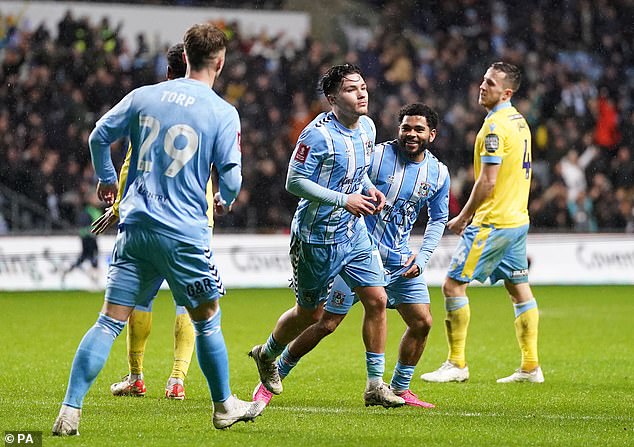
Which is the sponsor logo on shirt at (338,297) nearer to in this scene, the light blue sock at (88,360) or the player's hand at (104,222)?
the player's hand at (104,222)

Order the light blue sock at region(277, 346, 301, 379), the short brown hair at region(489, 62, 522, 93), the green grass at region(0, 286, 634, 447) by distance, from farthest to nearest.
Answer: the short brown hair at region(489, 62, 522, 93)
the light blue sock at region(277, 346, 301, 379)
the green grass at region(0, 286, 634, 447)

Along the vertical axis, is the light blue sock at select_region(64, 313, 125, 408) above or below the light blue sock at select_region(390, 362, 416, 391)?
above

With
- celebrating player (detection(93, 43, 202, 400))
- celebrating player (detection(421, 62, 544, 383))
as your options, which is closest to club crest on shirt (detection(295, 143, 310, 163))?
celebrating player (detection(93, 43, 202, 400))

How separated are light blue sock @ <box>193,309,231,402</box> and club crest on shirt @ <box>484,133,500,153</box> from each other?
3.64 m

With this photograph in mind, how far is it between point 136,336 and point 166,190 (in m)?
2.32

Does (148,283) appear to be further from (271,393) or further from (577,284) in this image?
(577,284)

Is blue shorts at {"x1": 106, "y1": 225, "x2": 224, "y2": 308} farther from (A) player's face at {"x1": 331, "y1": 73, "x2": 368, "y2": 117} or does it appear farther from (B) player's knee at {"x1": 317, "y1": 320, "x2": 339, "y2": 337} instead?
(B) player's knee at {"x1": 317, "y1": 320, "x2": 339, "y2": 337}

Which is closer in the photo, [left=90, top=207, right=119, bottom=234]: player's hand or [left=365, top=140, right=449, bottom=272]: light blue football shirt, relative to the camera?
[left=90, top=207, right=119, bottom=234]: player's hand

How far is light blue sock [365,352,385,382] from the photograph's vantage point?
23.2ft

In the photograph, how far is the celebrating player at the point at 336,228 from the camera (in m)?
6.79

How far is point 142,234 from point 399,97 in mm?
17951

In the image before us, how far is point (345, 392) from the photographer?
26.1 feet

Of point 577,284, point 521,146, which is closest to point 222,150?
point 521,146

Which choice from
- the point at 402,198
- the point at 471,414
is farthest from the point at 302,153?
the point at 471,414
